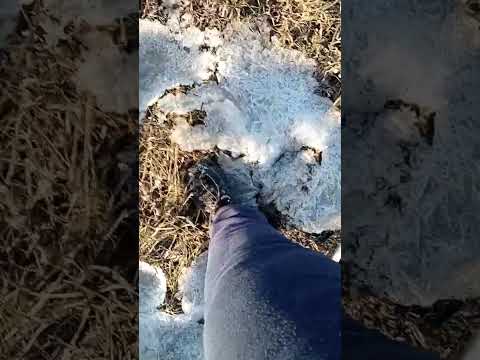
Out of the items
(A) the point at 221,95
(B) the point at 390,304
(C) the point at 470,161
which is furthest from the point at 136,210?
(C) the point at 470,161

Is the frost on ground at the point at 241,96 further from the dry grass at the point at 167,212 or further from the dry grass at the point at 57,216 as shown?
the dry grass at the point at 57,216

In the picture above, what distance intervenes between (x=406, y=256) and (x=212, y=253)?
384 mm

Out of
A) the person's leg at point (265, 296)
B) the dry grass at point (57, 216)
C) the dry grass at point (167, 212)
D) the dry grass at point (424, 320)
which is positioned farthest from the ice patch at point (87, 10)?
the dry grass at point (424, 320)

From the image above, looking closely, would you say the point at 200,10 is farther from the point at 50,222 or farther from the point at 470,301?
the point at 470,301

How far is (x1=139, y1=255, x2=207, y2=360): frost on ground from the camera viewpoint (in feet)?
3.50

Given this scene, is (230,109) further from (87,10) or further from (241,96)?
(87,10)

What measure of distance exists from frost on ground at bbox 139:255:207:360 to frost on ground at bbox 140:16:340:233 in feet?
0.89

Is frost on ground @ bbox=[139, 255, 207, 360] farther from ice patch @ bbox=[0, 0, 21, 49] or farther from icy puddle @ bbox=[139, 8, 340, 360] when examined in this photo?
ice patch @ bbox=[0, 0, 21, 49]

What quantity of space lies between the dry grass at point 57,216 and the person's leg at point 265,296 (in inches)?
8.4

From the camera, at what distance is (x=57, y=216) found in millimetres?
1028

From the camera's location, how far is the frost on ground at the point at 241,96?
1.07m

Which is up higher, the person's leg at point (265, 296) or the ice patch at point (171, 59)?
the ice patch at point (171, 59)

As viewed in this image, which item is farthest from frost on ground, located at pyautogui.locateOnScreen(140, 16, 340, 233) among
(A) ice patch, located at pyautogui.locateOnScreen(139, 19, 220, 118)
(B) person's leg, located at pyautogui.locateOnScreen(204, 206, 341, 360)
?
(B) person's leg, located at pyautogui.locateOnScreen(204, 206, 341, 360)

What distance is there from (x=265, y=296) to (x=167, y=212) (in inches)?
12.3
